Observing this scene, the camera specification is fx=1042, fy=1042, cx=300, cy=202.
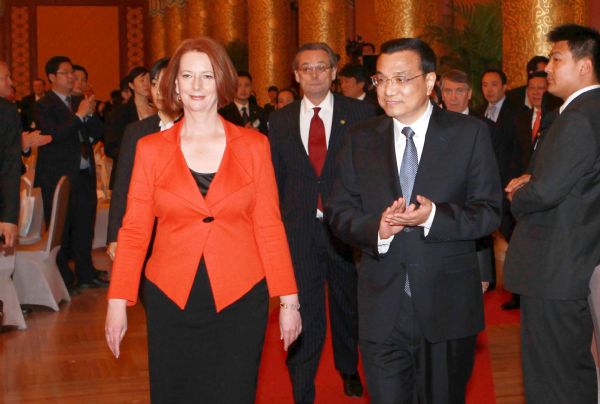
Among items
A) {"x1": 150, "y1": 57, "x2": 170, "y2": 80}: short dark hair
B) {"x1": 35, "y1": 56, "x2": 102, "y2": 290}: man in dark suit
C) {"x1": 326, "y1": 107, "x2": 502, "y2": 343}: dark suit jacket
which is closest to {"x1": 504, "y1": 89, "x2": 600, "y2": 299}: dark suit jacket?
{"x1": 326, "y1": 107, "x2": 502, "y2": 343}: dark suit jacket

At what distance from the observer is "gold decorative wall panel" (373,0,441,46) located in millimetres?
11797

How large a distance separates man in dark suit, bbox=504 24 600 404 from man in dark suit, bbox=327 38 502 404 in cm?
43

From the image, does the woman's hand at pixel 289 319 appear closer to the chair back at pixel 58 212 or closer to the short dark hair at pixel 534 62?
the chair back at pixel 58 212

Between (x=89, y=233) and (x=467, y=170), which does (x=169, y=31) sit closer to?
(x=89, y=233)

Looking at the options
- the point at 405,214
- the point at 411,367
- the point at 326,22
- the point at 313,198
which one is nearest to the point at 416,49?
the point at 405,214

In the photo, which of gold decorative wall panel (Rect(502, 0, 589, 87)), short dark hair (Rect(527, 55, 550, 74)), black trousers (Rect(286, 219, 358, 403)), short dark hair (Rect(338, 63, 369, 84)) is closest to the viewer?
black trousers (Rect(286, 219, 358, 403))

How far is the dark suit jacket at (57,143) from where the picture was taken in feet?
27.9

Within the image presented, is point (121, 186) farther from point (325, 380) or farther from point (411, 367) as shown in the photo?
point (325, 380)

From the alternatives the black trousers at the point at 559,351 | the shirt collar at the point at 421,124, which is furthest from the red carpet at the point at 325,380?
the shirt collar at the point at 421,124

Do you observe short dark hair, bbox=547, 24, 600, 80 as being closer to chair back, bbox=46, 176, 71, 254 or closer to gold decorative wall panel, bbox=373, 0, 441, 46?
chair back, bbox=46, 176, 71, 254

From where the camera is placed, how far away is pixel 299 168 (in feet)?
16.0

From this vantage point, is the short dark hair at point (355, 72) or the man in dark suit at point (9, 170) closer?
the man in dark suit at point (9, 170)

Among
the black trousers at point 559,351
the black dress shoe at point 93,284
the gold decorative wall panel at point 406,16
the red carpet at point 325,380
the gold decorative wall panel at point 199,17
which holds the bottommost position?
the red carpet at point 325,380

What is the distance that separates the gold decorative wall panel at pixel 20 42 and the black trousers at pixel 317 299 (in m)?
27.8
